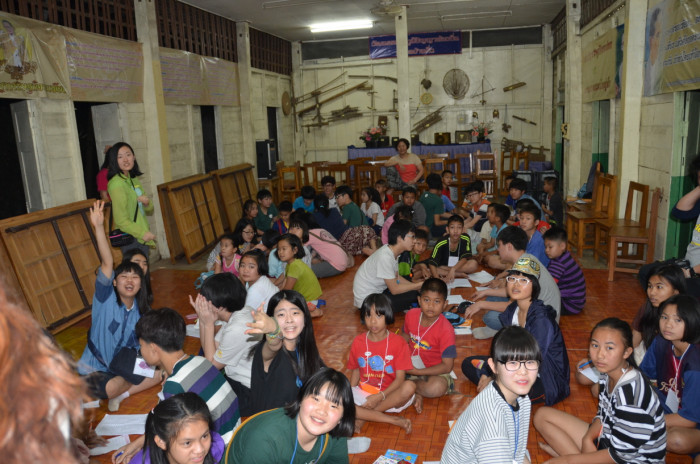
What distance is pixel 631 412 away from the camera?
250 cm

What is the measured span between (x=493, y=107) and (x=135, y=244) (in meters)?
11.2

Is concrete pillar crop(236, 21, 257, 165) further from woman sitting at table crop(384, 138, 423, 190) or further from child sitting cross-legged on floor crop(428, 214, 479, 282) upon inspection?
child sitting cross-legged on floor crop(428, 214, 479, 282)

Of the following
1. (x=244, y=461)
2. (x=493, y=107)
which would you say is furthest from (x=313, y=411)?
(x=493, y=107)

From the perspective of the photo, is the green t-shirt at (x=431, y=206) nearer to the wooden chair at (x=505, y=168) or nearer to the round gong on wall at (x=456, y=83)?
the wooden chair at (x=505, y=168)

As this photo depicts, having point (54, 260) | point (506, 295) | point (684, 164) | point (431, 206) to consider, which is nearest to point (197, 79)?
point (431, 206)

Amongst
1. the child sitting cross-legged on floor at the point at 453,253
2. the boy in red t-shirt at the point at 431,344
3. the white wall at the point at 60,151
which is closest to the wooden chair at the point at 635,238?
the child sitting cross-legged on floor at the point at 453,253

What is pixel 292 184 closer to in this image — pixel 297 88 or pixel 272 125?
pixel 272 125

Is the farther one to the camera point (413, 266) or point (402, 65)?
point (402, 65)

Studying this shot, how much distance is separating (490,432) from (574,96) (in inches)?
362

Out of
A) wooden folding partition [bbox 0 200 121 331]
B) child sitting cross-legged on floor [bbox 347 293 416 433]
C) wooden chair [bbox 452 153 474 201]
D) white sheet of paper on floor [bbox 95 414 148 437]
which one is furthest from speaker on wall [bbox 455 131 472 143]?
white sheet of paper on floor [bbox 95 414 148 437]

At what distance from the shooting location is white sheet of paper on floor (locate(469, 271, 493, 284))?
626 centimetres

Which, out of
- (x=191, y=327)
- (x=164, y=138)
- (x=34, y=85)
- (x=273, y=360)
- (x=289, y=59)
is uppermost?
(x=289, y=59)

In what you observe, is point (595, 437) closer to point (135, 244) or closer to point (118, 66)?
point (135, 244)

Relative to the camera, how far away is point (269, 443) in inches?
79.4
